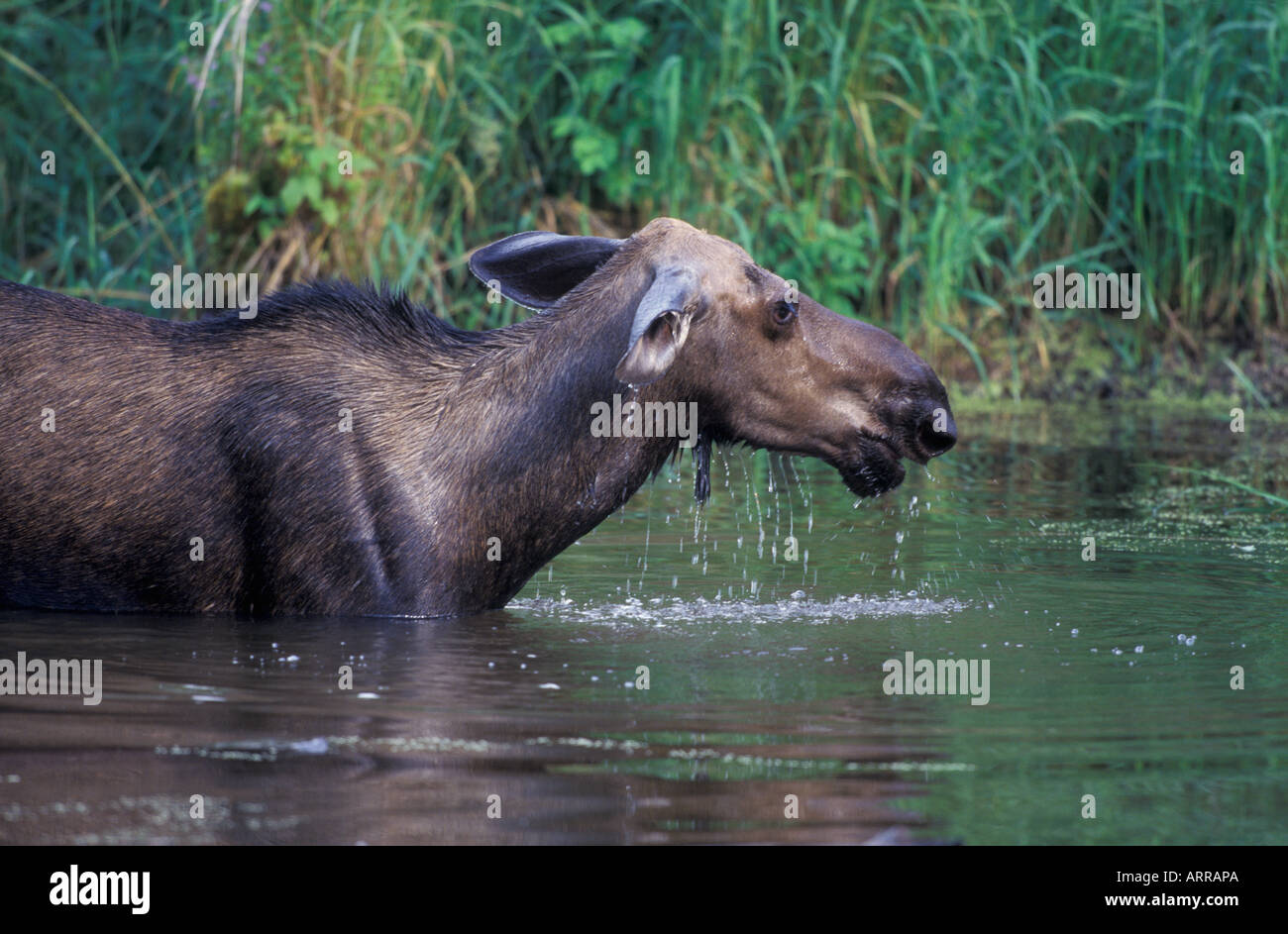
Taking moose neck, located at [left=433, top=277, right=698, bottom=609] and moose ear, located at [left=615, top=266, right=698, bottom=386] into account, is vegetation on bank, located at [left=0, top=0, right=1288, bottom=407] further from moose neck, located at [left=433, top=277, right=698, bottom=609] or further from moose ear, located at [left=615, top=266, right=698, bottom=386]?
moose ear, located at [left=615, top=266, right=698, bottom=386]

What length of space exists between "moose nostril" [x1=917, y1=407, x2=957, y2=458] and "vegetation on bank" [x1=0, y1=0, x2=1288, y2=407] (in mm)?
5209

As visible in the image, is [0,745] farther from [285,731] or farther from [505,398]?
[505,398]

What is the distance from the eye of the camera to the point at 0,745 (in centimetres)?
429

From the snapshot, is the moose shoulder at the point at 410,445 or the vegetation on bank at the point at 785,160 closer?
the moose shoulder at the point at 410,445

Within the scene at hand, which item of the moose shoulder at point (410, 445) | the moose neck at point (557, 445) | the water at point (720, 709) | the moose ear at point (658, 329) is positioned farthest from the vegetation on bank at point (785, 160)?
the moose ear at point (658, 329)

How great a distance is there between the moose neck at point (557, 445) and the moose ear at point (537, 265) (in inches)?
18.8

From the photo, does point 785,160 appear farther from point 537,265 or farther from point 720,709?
point 720,709

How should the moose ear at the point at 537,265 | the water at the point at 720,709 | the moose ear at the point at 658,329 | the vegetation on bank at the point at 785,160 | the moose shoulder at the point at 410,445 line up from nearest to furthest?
1. the water at the point at 720,709
2. the moose ear at the point at 658,329
3. the moose shoulder at the point at 410,445
4. the moose ear at the point at 537,265
5. the vegetation on bank at the point at 785,160

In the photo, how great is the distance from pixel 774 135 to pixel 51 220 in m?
4.50

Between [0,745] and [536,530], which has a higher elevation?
[536,530]

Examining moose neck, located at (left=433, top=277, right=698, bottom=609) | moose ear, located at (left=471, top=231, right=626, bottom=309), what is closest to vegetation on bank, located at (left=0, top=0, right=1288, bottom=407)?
moose ear, located at (left=471, top=231, right=626, bottom=309)

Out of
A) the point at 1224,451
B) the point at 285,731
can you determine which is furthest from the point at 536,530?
the point at 1224,451

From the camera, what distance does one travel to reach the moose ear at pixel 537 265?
21.4ft

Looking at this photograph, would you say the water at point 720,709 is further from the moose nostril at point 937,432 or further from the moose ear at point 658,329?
the moose ear at point 658,329
